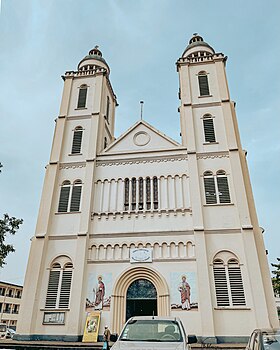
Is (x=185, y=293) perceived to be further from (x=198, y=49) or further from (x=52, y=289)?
A: (x=198, y=49)

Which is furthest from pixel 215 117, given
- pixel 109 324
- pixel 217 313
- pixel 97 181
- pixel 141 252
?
pixel 109 324

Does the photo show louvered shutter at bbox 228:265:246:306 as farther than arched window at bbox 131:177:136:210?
No

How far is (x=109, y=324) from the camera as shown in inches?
569

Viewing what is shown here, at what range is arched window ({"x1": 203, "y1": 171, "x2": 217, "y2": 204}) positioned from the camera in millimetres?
16867

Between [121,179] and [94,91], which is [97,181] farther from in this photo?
[94,91]

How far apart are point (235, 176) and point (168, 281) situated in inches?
282

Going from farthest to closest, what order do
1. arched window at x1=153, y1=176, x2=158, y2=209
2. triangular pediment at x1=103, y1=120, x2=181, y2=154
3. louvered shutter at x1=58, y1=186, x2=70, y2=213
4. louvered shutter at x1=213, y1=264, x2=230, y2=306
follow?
triangular pediment at x1=103, y1=120, x2=181, y2=154, louvered shutter at x1=58, y1=186, x2=70, y2=213, arched window at x1=153, y1=176, x2=158, y2=209, louvered shutter at x1=213, y1=264, x2=230, y2=306

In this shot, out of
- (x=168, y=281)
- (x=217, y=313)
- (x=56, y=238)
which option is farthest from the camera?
(x=56, y=238)

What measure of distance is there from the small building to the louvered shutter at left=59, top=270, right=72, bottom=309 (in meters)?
32.0

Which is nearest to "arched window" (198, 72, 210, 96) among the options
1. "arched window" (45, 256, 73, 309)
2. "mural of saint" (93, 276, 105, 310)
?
"mural of saint" (93, 276, 105, 310)

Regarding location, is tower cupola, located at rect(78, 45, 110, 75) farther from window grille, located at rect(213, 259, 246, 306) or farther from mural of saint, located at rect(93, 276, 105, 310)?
window grille, located at rect(213, 259, 246, 306)

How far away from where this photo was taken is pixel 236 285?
14469 millimetres

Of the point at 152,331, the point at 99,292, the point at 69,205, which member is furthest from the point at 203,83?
the point at 152,331

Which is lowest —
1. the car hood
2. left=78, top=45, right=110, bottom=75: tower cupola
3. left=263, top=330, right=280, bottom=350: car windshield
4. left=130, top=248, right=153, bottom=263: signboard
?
the car hood
